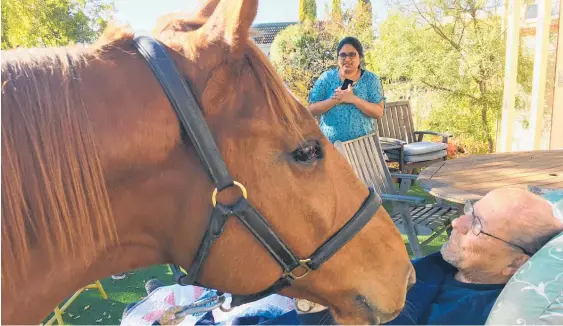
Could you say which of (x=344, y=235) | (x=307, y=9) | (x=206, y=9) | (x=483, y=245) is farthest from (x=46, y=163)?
(x=307, y=9)

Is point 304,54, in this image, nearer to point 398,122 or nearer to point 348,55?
point 398,122

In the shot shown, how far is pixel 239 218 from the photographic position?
95 centimetres

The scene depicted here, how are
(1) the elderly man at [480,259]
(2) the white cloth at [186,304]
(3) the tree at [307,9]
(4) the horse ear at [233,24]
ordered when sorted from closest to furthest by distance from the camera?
1. (4) the horse ear at [233,24]
2. (1) the elderly man at [480,259]
3. (2) the white cloth at [186,304]
4. (3) the tree at [307,9]

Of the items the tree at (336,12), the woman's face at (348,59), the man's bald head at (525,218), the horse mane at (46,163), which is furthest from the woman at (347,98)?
the tree at (336,12)

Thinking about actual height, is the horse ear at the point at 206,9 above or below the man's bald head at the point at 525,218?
above

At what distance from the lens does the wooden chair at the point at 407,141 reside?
6.25 m

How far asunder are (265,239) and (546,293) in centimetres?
85

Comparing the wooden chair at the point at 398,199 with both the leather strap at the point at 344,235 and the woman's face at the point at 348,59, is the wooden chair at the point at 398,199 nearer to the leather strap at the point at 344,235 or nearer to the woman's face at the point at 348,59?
the woman's face at the point at 348,59

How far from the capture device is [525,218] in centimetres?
170

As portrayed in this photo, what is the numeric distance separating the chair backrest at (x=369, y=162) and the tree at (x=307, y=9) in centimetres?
1036

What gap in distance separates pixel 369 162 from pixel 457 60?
440 cm

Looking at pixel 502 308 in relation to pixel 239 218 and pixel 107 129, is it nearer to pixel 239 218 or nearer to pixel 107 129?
pixel 239 218

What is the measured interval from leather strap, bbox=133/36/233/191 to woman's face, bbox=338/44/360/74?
2.96m

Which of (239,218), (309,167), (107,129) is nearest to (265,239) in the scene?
(239,218)
